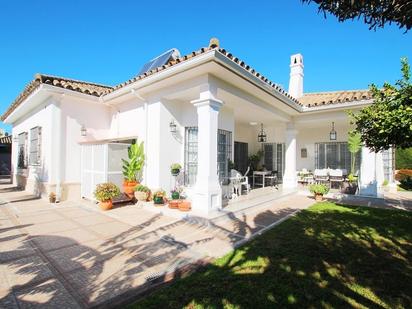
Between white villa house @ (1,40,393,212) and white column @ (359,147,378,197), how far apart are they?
0.04 metres

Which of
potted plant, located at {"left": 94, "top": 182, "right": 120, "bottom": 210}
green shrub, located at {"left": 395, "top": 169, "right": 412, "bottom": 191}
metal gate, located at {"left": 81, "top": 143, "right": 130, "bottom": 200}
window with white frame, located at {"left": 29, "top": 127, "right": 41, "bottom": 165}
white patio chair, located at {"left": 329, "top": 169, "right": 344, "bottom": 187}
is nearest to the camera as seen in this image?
potted plant, located at {"left": 94, "top": 182, "right": 120, "bottom": 210}

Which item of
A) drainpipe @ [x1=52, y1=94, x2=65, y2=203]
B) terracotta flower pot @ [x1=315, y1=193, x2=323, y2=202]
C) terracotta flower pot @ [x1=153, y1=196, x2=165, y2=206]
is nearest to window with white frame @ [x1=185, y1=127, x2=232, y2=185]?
terracotta flower pot @ [x1=153, y1=196, x2=165, y2=206]

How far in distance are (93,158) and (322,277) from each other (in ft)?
27.8

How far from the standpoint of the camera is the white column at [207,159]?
7.00 m

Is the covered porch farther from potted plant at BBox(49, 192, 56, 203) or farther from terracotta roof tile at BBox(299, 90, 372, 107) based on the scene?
potted plant at BBox(49, 192, 56, 203)

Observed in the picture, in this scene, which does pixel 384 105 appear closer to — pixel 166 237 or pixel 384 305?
pixel 384 305

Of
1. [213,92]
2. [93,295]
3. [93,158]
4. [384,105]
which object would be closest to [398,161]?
[384,105]

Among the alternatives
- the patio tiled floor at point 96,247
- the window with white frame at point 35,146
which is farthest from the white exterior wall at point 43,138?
the patio tiled floor at point 96,247

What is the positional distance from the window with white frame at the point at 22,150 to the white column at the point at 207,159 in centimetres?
1153

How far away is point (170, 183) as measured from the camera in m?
9.00

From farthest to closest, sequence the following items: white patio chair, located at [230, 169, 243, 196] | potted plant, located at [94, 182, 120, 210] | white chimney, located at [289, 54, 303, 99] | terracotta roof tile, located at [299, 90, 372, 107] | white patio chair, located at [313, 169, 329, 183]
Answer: white chimney, located at [289, 54, 303, 99] → white patio chair, located at [313, 169, 329, 183] → terracotta roof tile, located at [299, 90, 372, 107] → white patio chair, located at [230, 169, 243, 196] → potted plant, located at [94, 182, 120, 210]

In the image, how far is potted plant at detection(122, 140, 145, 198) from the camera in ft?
29.5

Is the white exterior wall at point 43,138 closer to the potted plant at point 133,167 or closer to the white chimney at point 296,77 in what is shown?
the potted plant at point 133,167

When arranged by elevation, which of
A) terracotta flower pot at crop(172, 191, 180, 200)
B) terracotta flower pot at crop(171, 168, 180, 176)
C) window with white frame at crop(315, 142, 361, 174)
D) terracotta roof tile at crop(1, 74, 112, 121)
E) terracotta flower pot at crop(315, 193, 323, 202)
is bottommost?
terracotta flower pot at crop(315, 193, 323, 202)
